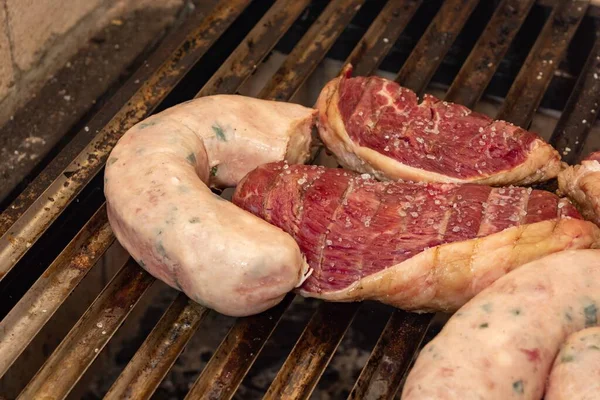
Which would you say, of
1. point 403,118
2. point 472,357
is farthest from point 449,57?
point 472,357

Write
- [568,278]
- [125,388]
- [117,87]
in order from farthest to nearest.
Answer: [117,87]
[125,388]
[568,278]

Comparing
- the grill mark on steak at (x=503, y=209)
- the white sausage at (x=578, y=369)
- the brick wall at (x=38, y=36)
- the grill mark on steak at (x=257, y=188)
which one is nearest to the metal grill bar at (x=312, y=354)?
the grill mark on steak at (x=257, y=188)

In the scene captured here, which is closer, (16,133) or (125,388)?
(125,388)

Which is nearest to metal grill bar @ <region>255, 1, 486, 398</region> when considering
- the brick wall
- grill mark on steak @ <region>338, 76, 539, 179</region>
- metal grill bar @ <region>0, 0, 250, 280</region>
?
grill mark on steak @ <region>338, 76, 539, 179</region>

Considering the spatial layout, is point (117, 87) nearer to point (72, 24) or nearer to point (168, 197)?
point (72, 24)

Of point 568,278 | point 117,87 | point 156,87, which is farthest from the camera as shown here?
point 117,87

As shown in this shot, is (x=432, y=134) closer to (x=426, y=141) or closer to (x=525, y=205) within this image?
(x=426, y=141)
